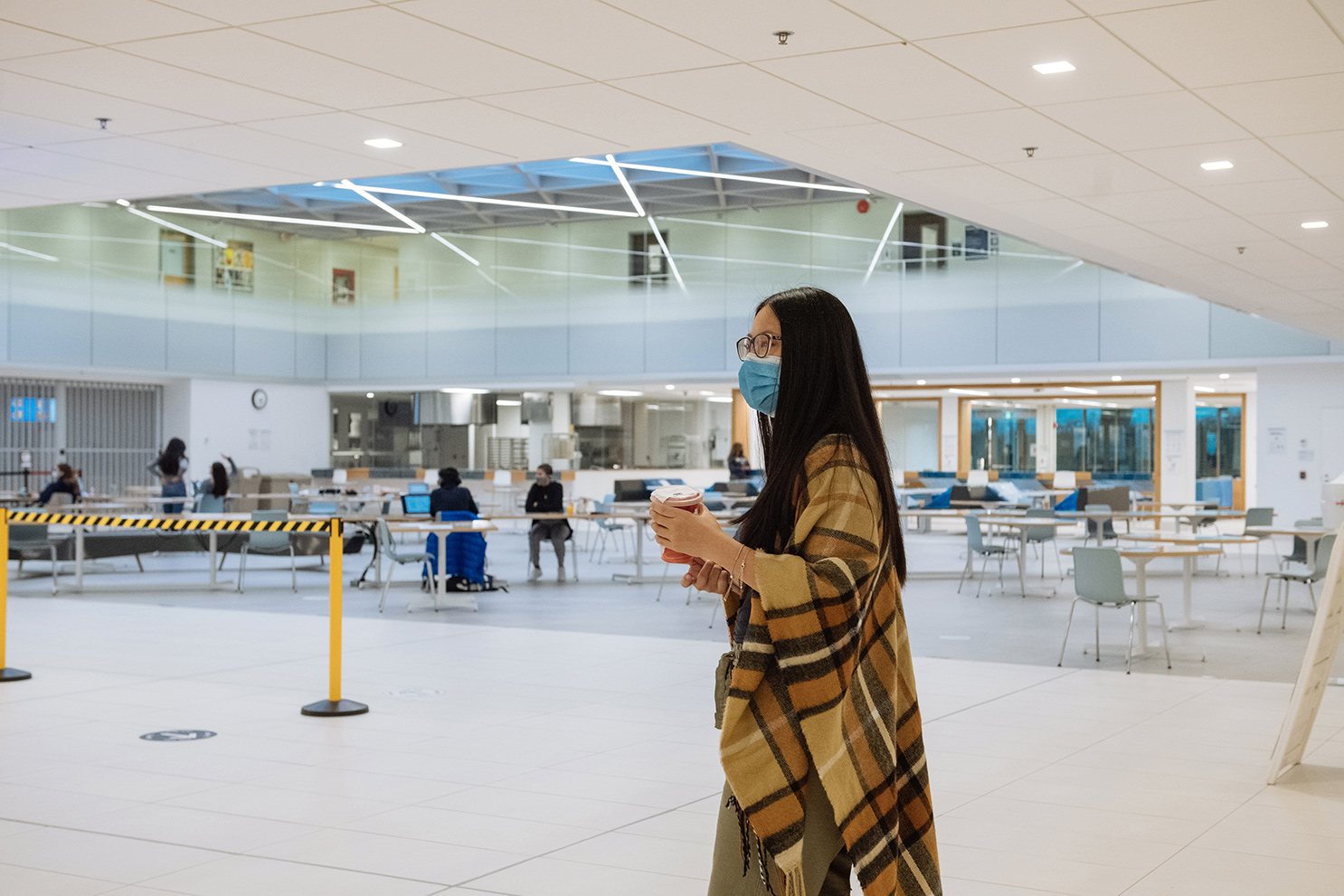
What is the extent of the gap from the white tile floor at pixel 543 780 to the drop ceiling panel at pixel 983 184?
320cm

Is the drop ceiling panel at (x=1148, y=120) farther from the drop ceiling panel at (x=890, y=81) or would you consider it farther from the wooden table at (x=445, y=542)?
the wooden table at (x=445, y=542)

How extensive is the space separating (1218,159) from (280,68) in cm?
519

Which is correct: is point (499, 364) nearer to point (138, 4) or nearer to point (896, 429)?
point (896, 429)

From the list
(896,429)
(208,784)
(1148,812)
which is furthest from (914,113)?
(896,429)

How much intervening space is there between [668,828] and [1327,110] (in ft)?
15.6

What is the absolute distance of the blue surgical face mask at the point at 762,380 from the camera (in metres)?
2.26

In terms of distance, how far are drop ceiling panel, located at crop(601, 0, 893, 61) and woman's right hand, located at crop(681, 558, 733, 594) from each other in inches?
127

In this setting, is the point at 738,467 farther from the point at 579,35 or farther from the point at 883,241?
the point at 579,35

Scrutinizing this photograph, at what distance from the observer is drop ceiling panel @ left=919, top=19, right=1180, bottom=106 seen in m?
5.27

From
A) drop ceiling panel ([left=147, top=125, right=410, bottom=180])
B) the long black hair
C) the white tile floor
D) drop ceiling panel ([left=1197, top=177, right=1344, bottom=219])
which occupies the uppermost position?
drop ceiling panel ([left=147, top=125, right=410, bottom=180])

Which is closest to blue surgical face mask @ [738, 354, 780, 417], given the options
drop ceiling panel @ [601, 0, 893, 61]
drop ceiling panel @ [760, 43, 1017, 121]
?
drop ceiling panel @ [601, 0, 893, 61]

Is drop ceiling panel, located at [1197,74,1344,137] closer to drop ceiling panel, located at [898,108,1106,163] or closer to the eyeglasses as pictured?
drop ceiling panel, located at [898,108,1106,163]

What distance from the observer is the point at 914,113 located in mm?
6605

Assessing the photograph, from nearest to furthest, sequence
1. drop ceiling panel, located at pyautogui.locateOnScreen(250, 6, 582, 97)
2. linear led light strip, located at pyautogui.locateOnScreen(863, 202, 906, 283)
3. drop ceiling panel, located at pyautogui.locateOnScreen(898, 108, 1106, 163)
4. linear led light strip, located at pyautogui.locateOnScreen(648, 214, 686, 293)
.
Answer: drop ceiling panel, located at pyautogui.locateOnScreen(250, 6, 582, 97), drop ceiling panel, located at pyautogui.locateOnScreen(898, 108, 1106, 163), linear led light strip, located at pyautogui.locateOnScreen(863, 202, 906, 283), linear led light strip, located at pyautogui.locateOnScreen(648, 214, 686, 293)
